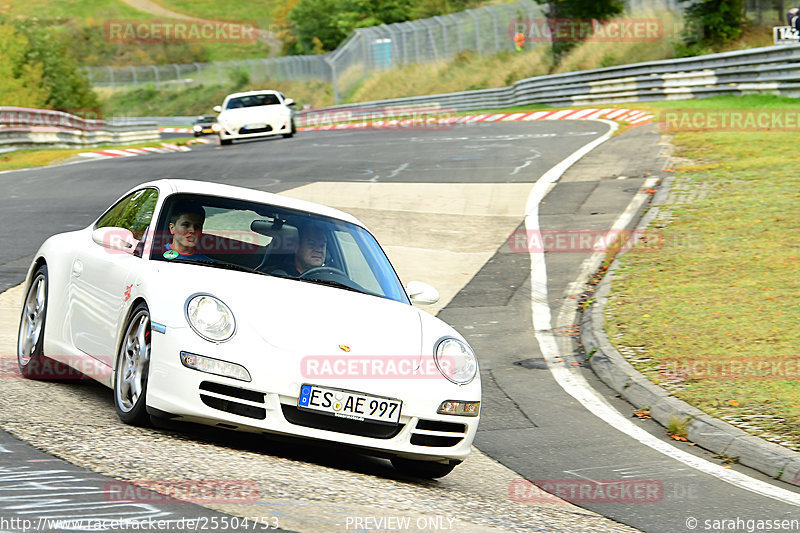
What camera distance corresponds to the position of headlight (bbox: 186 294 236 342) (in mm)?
5500

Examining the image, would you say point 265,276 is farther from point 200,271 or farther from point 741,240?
point 741,240

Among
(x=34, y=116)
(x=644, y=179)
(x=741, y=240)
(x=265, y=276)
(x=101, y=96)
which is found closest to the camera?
(x=265, y=276)

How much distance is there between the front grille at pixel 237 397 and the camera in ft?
17.7

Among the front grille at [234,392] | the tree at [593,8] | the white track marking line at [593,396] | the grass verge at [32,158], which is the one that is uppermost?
the tree at [593,8]

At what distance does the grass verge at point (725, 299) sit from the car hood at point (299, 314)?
269 centimetres

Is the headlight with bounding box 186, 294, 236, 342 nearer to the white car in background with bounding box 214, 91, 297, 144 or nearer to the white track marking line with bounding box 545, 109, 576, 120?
the white car in background with bounding box 214, 91, 297, 144

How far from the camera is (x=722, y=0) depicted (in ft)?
120

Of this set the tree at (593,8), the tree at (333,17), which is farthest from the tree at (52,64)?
the tree at (333,17)

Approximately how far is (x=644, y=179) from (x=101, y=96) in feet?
273

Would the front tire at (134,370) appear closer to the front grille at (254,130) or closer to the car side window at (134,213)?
the car side window at (134,213)

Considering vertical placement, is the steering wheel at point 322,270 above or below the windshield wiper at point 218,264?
below

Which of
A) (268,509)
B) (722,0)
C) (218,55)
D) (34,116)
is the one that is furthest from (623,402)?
(218,55)

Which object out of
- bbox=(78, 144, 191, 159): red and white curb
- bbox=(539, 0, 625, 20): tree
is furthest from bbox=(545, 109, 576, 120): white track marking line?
bbox=(539, 0, 625, 20): tree

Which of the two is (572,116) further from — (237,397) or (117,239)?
(237,397)
